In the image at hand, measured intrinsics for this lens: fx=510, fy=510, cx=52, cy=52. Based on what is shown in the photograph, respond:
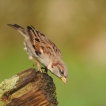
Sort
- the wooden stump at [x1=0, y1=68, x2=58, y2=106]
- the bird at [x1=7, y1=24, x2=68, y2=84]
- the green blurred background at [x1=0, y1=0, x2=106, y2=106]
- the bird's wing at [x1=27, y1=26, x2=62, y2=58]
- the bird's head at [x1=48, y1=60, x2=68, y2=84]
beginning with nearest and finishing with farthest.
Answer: the wooden stump at [x1=0, y1=68, x2=58, y2=106]
the bird's head at [x1=48, y1=60, x2=68, y2=84]
the bird at [x1=7, y1=24, x2=68, y2=84]
the bird's wing at [x1=27, y1=26, x2=62, y2=58]
the green blurred background at [x1=0, y1=0, x2=106, y2=106]

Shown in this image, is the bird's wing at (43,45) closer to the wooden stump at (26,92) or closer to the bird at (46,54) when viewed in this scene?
the bird at (46,54)

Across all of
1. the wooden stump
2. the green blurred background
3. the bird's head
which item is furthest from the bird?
the green blurred background

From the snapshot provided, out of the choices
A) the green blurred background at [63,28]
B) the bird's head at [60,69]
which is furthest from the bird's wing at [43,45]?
the green blurred background at [63,28]

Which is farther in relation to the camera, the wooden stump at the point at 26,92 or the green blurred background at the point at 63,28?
the green blurred background at the point at 63,28

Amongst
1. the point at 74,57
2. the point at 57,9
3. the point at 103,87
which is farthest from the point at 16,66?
the point at 57,9

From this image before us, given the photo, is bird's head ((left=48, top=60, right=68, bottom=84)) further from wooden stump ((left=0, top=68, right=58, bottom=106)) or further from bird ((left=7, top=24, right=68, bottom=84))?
wooden stump ((left=0, top=68, right=58, bottom=106))

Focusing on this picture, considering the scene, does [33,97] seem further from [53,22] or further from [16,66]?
[53,22]
